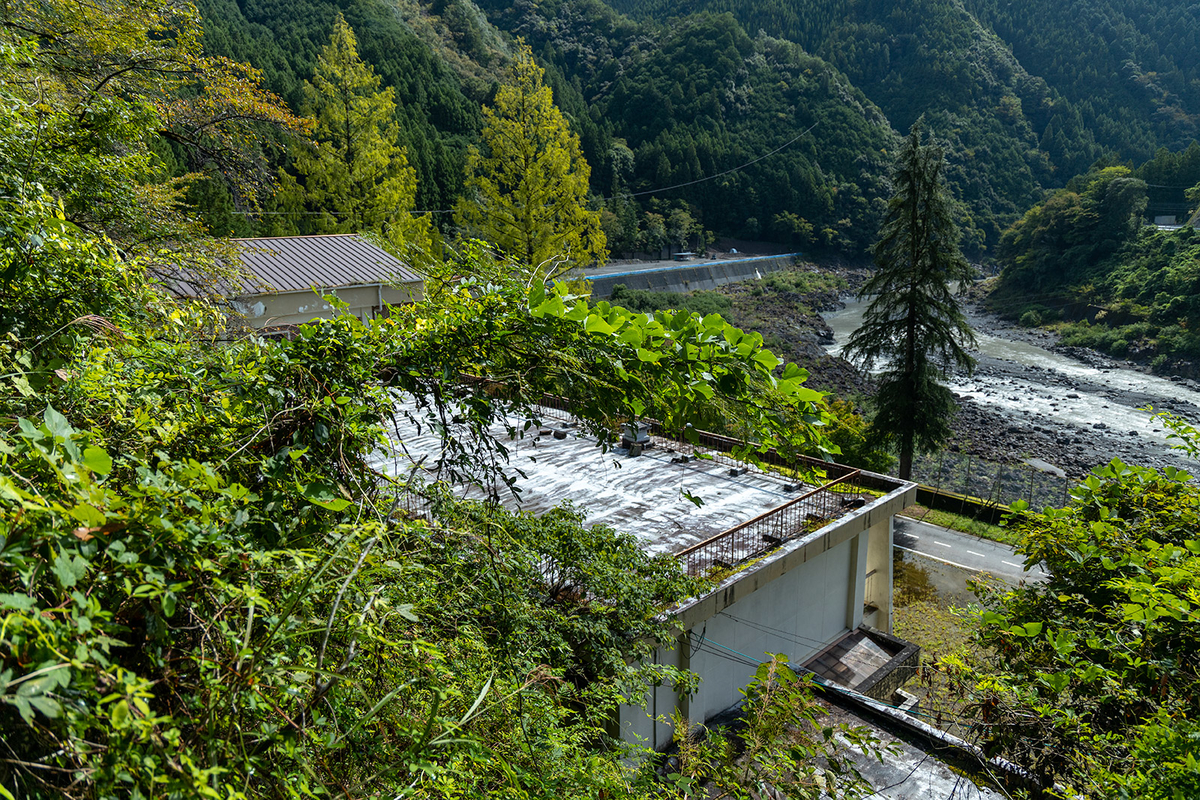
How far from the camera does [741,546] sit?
8477 millimetres

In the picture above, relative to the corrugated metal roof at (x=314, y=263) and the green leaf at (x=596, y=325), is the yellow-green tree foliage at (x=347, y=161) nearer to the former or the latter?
the corrugated metal roof at (x=314, y=263)

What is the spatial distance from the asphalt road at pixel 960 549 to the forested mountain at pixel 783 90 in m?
33.6

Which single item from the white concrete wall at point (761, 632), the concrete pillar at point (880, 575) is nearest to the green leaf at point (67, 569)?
the white concrete wall at point (761, 632)

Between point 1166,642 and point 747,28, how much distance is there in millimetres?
113861

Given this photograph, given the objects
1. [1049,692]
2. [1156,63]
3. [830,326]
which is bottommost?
[830,326]

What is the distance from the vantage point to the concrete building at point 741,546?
7879 mm

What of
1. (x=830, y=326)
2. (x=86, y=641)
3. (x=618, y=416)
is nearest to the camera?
(x=86, y=641)

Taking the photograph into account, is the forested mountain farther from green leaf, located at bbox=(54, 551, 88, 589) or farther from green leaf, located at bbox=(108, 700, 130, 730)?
green leaf, located at bbox=(108, 700, 130, 730)

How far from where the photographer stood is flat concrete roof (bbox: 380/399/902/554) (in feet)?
28.0

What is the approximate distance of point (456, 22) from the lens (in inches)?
2783

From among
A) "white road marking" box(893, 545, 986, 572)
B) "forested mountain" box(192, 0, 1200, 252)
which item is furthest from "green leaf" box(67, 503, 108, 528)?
"forested mountain" box(192, 0, 1200, 252)

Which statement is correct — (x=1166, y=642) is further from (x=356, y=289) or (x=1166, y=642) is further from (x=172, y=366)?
(x=356, y=289)

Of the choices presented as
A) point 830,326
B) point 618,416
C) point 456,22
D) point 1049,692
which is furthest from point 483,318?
point 456,22

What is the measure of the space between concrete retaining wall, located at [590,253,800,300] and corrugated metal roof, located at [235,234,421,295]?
2490cm
